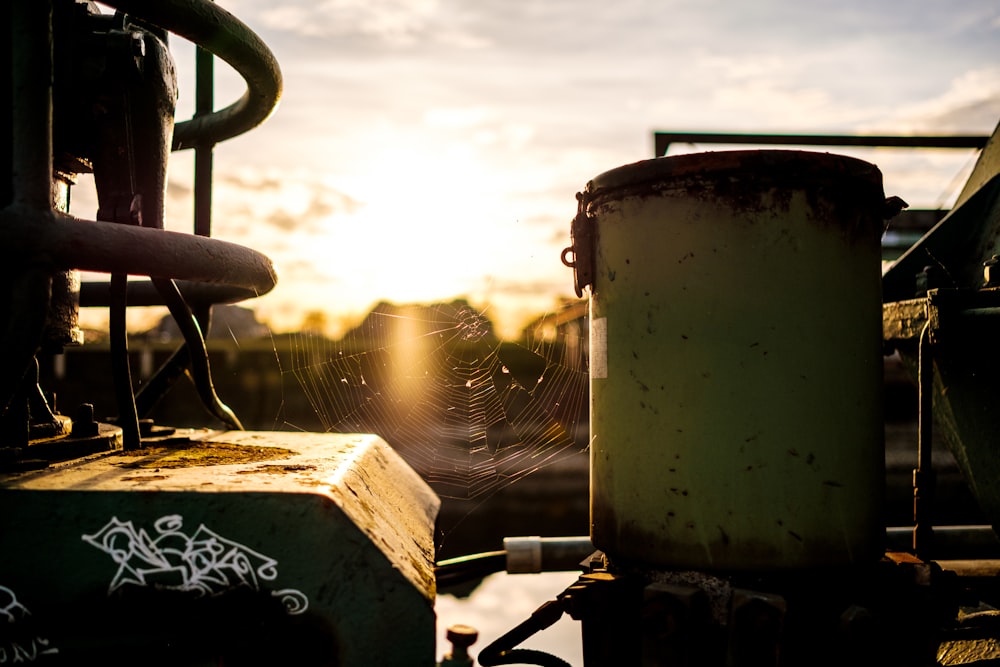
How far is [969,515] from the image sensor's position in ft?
31.1

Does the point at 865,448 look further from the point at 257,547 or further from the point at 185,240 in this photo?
the point at 185,240

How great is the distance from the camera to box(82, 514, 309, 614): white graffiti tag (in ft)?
4.58

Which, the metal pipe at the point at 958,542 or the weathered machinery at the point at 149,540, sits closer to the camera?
the weathered machinery at the point at 149,540

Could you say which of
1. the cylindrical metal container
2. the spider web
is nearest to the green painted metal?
the cylindrical metal container

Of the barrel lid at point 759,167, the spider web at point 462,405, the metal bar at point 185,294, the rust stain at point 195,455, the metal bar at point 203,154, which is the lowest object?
the spider web at point 462,405

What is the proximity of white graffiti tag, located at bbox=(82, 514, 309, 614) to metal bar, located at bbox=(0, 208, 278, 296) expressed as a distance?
581 millimetres

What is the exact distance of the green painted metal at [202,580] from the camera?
4.48 ft

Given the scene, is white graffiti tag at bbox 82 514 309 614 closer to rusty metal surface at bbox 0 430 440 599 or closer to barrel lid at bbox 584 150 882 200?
rusty metal surface at bbox 0 430 440 599

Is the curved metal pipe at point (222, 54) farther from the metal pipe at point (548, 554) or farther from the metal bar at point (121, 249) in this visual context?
the metal pipe at point (548, 554)

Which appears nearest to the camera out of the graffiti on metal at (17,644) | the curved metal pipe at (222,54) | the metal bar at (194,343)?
the graffiti on metal at (17,644)

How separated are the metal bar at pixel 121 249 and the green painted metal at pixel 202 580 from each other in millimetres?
509

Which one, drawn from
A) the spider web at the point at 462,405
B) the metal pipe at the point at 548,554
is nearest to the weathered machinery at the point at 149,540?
the metal pipe at the point at 548,554

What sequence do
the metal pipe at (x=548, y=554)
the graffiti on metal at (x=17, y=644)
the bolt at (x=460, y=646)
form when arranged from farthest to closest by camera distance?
the metal pipe at (x=548, y=554) → the bolt at (x=460, y=646) → the graffiti on metal at (x=17, y=644)

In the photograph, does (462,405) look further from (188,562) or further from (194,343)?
(188,562)
